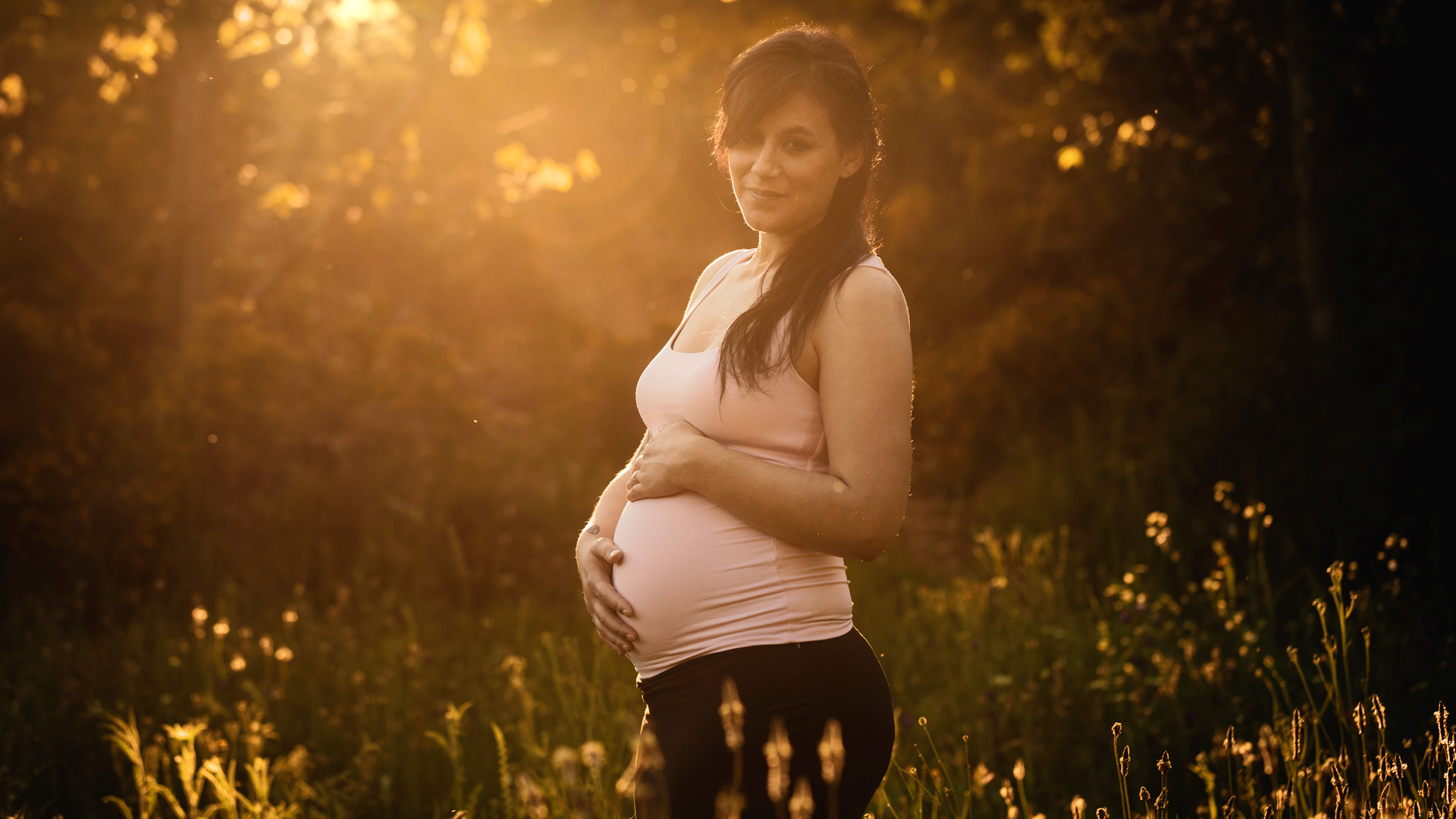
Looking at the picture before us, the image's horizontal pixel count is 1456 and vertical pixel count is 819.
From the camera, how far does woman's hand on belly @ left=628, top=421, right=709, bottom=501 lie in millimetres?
1780

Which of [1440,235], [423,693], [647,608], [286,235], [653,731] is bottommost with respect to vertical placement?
[423,693]

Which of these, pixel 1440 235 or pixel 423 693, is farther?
pixel 1440 235

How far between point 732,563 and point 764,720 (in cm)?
28

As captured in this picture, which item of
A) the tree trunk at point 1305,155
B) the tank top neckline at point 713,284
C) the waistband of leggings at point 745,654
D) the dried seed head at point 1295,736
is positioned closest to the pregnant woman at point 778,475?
the waistband of leggings at point 745,654

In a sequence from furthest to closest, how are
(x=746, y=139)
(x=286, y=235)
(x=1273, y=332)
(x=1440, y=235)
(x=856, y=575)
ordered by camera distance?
1. (x=286, y=235)
2. (x=1273, y=332)
3. (x=856, y=575)
4. (x=1440, y=235)
5. (x=746, y=139)

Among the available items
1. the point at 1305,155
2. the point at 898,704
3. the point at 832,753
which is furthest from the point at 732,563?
the point at 1305,155

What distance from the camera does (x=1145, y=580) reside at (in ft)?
15.8

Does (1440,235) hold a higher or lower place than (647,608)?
higher

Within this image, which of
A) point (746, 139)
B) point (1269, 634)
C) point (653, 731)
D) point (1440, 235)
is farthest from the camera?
point (1440, 235)

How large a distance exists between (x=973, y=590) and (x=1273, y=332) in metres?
3.38

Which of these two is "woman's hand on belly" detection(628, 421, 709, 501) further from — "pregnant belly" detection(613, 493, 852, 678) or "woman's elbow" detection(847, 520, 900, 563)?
"woman's elbow" detection(847, 520, 900, 563)

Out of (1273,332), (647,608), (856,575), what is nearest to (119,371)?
(856,575)

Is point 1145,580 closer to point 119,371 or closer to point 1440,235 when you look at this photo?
point 1440,235

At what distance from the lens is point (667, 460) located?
1805 millimetres
